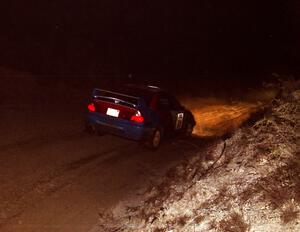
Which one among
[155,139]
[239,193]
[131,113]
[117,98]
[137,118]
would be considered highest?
[117,98]

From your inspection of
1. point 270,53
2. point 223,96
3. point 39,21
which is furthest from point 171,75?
point 270,53

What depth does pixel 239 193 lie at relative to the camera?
6.25 m

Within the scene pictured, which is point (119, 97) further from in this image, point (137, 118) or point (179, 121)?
point (179, 121)

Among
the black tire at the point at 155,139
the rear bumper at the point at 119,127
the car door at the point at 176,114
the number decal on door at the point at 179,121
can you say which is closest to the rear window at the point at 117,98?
the rear bumper at the point at 119,127

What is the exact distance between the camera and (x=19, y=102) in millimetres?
16562

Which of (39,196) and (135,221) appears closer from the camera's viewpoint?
(135,221)

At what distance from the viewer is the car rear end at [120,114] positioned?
464 inches

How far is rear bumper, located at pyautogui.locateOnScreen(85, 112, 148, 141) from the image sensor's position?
38.8 ft

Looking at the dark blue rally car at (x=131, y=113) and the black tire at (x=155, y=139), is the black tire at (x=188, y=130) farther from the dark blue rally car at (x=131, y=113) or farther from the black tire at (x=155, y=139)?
the black tire at (x=155, y=139)

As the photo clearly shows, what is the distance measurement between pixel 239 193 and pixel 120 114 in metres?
6.00

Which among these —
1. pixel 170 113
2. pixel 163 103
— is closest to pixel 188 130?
pixel 170 113

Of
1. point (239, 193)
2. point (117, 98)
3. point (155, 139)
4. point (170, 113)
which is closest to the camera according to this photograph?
point (239, 193)

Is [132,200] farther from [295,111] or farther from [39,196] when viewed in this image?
[295,111]

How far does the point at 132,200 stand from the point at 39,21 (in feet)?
69.5
